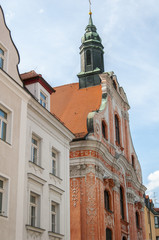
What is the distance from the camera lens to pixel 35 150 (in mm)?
17422

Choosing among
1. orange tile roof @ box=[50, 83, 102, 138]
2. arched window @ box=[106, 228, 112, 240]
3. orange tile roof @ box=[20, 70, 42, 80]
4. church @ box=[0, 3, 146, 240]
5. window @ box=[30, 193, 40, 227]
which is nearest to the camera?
church @ box=[0, 3, 146, 240]

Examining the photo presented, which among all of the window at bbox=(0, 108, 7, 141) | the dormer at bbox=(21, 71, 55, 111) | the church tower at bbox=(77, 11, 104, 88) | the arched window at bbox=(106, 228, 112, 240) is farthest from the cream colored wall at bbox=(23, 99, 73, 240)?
the church tower at bbox=(77, 11, 104, 88)

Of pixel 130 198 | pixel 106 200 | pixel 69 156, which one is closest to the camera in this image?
pixel 69 156

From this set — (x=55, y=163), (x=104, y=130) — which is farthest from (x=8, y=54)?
Answer: (x=104, y=130)

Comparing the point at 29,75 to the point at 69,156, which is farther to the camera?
the point at 69,156

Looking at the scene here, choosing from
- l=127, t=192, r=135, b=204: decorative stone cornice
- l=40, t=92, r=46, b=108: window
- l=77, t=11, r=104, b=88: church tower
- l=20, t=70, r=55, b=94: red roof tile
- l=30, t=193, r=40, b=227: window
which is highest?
l=77, t=11, r=104, b=88: church tower

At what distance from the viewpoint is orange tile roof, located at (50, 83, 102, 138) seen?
95.3 feet

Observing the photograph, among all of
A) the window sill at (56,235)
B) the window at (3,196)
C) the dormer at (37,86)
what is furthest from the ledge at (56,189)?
the dormer at (37,86)

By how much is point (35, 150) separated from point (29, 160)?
1249 mm

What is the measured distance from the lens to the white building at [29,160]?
14.1m

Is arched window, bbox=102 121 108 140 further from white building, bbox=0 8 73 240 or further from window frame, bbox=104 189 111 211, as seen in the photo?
white building, bbox=0 8 73 240

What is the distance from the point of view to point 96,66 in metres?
35.6

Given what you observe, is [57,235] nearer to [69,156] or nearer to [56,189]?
[56,189]

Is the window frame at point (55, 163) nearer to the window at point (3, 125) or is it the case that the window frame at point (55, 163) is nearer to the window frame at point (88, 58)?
the window at point (3, 125)
